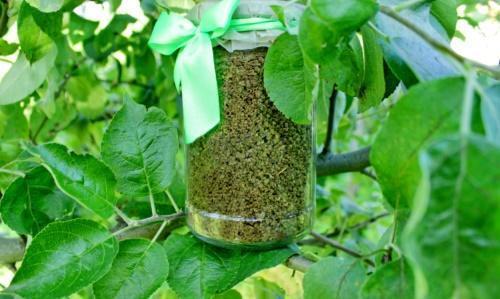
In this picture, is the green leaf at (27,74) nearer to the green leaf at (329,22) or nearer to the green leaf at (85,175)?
the green leaf at (85,175)

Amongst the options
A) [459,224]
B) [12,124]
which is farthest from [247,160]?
[12,124]

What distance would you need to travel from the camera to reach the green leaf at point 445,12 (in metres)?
0.59

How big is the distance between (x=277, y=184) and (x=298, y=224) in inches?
2.0

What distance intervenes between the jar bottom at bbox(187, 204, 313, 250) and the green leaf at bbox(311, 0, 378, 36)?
0.26 m

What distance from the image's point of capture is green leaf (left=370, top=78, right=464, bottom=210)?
0.32 metres

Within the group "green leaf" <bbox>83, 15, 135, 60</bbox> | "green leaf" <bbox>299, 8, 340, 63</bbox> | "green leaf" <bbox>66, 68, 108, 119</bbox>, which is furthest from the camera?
"green leaf" <bbox>66, 68, 108, 119</bbox>

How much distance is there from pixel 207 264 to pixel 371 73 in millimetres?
225

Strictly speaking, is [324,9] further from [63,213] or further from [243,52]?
[63,213]

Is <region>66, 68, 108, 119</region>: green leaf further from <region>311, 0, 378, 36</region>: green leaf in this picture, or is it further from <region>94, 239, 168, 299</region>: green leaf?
<region>311, 0, 378, 36</region>: green leaf

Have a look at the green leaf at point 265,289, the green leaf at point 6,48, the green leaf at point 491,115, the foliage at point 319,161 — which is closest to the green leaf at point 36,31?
the foliage at point 319,161

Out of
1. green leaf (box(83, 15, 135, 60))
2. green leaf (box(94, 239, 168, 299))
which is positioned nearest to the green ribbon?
green leaf (box(94, 239, 168, 299))

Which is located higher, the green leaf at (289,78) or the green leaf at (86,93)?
the green leaf at (289,78)

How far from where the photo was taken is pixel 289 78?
512mm

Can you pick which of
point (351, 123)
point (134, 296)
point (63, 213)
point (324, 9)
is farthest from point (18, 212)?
point (351, 123)
